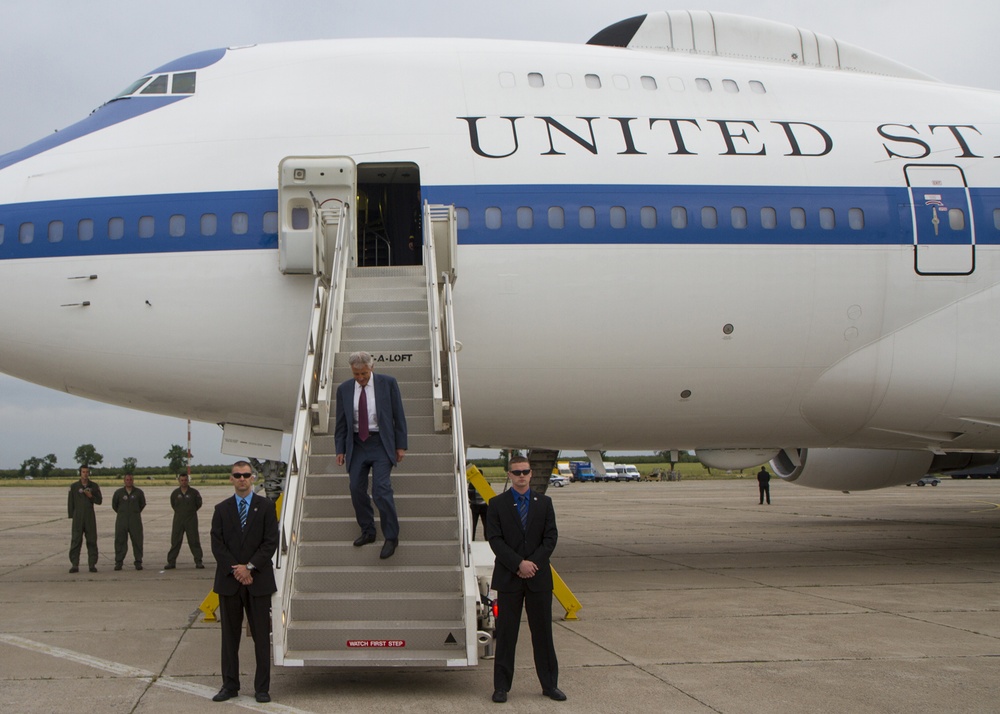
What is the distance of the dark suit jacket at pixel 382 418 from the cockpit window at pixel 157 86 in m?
5.30

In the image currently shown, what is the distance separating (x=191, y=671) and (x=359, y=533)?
1.49 meters

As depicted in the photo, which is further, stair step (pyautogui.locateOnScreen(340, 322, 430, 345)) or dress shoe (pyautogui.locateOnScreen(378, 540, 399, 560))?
stair step (pyautogui.locateOnScreen(340, 322, 430, 345))

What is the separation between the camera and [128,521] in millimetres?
12602

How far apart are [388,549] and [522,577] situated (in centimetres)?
128

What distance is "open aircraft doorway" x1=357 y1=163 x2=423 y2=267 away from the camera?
1047cm

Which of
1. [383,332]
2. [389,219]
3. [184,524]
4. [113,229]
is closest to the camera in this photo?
[383,332]

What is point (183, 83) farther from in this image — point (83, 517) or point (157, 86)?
point (83, 517)

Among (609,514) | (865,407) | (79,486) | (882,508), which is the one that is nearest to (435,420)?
(865,407)

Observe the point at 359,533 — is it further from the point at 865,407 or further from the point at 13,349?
the point at 865,407

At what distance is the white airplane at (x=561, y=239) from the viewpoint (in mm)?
9297

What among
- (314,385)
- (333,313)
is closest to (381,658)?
(314,385)

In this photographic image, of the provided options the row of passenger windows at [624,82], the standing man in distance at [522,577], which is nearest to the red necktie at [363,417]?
the standing man in distance at [522,577]

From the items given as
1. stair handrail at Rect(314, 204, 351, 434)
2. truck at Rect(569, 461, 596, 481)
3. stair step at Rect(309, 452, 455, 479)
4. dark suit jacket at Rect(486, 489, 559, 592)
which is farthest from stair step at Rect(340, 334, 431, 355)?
truck at Rect(569, 461, 596, 481)

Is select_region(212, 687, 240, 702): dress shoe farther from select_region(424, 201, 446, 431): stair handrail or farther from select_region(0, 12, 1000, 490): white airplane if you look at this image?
select_region(0, 12, 1000, 490): white airplane
